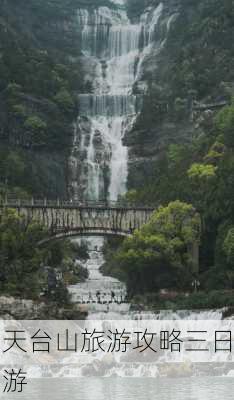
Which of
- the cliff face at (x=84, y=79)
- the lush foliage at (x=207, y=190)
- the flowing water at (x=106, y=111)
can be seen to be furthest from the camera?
the cliff face at (x=84, y=79)

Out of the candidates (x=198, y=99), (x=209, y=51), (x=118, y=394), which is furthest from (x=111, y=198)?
(x=118, y=394)

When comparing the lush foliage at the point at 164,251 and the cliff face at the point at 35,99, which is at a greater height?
the cliff face at the point at 35,99

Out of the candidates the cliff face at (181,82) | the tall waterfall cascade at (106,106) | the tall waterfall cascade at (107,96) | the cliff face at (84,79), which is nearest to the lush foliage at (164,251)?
the tall waterfall cascade at (106,106)

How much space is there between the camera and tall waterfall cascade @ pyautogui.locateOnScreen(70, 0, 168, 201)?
460 feet

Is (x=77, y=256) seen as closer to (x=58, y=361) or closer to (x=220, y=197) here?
(x=220, y=197)

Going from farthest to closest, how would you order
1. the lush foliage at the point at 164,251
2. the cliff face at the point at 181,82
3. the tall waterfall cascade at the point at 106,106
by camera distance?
the cliff face at the point at 181,82 → the tall waterfall cascade at the point at 106,106 → the lush foliage at the point at 164,251

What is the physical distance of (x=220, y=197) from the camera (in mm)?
93250

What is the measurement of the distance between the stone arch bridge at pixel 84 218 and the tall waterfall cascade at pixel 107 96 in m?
38.0

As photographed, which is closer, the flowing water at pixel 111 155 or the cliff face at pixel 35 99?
the flowing water at pixel 111 155

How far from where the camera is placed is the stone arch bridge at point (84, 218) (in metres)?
97.8

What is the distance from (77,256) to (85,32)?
54.6 m

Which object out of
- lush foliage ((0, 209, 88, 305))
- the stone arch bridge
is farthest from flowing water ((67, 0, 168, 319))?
the stone arch bridge

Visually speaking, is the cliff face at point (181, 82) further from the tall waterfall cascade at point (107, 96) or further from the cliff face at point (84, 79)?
the tall waterfall cascade at point (107, 96)

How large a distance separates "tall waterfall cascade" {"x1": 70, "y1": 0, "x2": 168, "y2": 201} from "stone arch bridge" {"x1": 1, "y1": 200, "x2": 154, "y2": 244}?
37963 mm
